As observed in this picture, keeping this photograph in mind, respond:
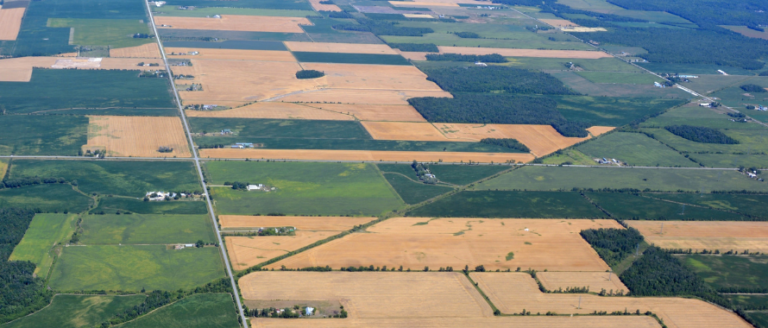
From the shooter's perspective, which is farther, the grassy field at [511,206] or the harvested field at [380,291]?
the grassy field at [511,206]

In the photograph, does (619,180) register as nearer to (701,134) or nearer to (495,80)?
(701,134)

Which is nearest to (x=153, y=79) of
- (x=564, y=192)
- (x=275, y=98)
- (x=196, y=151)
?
(x=275, y=98)

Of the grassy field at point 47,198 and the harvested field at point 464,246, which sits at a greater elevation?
the harvested field at point 464,246

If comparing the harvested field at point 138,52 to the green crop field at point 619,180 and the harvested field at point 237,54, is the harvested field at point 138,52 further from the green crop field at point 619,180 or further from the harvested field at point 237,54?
the green crop field at point 619,180

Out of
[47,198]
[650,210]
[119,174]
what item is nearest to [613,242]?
[650,210]

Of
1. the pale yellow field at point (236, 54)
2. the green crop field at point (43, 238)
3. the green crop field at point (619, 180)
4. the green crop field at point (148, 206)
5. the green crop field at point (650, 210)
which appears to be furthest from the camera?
the pale yellow field at point (236, 54)

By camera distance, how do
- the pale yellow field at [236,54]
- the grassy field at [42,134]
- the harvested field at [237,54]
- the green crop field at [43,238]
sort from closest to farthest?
the green crop field at [43,238] → the grassy field at [42,134] → the pale yellow field at [236,54] → the harvested field at [237,54]

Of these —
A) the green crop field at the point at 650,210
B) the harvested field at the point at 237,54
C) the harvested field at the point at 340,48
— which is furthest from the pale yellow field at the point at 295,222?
the harvested field at the point at 340,48

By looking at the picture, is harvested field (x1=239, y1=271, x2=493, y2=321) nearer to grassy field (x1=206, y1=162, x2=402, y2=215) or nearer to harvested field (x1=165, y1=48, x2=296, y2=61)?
grassy field (x1=206, y1=162, x2=402, y2=215)
